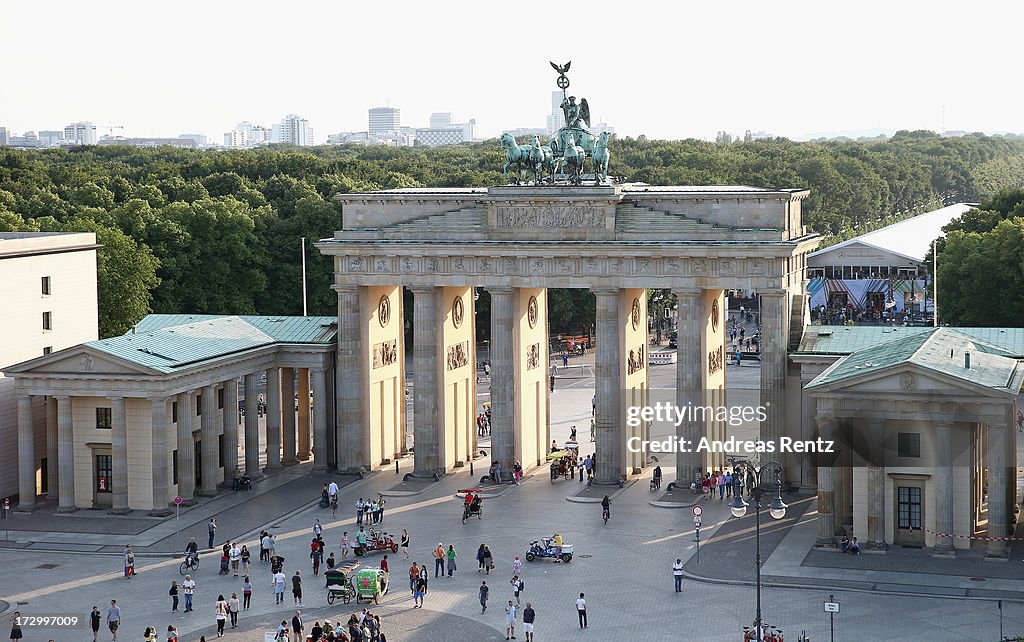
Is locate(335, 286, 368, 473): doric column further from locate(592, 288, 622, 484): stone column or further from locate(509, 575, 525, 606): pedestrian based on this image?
locate(509, 575, 525, 606): pedestrian

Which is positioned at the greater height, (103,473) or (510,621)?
(103,473)

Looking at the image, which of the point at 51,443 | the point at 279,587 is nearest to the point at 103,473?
the point at 51,443

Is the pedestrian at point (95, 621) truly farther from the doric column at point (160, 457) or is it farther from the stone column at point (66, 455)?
the stone column at point (66, 455)

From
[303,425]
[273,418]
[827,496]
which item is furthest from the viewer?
[303,425]

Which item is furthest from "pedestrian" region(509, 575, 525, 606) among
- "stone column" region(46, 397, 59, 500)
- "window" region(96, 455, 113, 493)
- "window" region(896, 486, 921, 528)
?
"stone column" region(46, 397, 59, 500)

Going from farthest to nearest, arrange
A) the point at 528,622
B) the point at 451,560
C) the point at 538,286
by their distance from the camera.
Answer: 1. the point at 538,286
2. the point at 451,560
3. the point at 528,622

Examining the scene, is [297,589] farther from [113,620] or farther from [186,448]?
[186,448]
